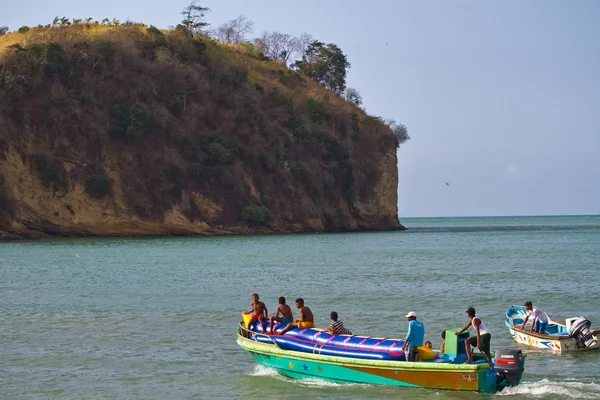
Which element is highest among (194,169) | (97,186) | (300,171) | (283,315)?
(300,171)

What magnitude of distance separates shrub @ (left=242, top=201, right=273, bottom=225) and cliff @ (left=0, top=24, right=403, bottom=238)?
113 millimetres

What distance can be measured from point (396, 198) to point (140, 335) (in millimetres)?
80012

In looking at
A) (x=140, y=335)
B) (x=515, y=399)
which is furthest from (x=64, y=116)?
(x=515, y=399)

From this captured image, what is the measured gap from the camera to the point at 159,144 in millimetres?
78562

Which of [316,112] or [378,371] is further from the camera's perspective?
[316,112]

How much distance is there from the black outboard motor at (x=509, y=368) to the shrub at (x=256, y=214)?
213 ft

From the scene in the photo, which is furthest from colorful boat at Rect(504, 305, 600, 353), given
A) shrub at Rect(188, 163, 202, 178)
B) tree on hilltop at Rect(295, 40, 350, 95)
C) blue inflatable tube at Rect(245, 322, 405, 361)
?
tree on hilltop at Rect(295, 40, 350, 95)

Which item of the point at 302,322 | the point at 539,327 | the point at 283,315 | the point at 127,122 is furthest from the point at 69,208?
the point at 302,322

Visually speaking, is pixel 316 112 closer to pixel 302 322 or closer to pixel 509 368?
pixel 302 322

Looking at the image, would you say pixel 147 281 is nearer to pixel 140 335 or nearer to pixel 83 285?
pixel 83 285

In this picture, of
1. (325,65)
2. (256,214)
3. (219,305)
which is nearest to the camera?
(219,305)

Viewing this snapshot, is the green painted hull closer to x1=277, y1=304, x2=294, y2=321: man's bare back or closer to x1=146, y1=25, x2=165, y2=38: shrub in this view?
x1=277, y1=304, x2=294, y2=321: man's bare back

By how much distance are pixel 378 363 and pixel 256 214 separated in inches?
2546

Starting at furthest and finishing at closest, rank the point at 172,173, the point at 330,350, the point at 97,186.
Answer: the point at 172,173, the point at 97,186, the point at 330,350
